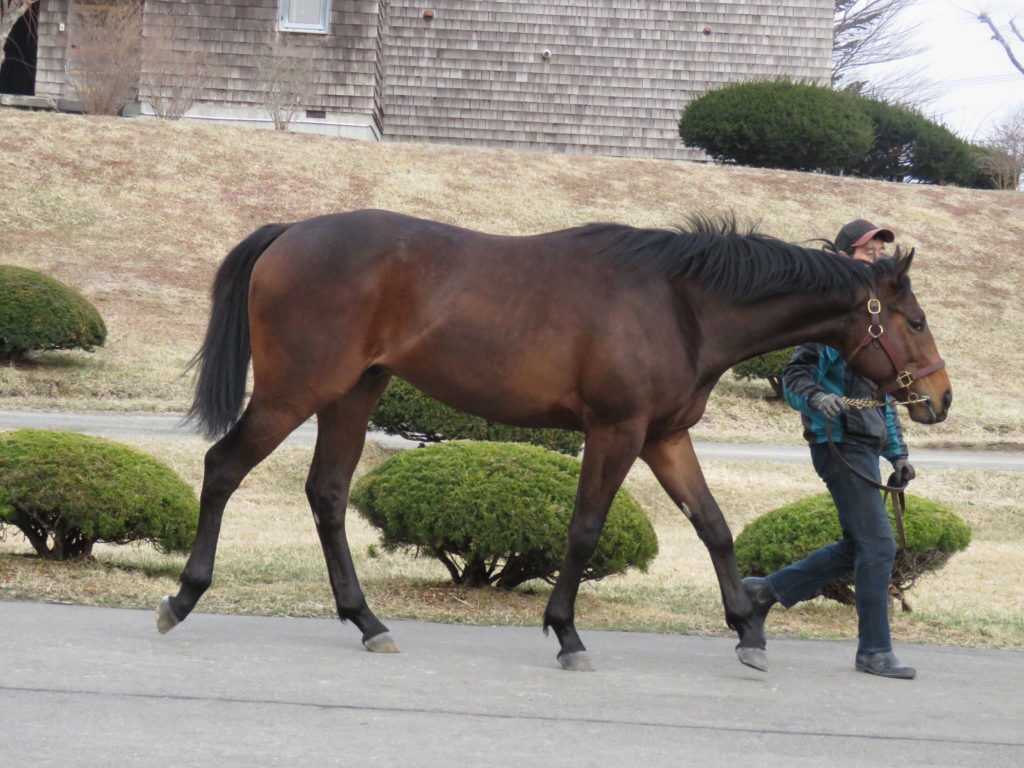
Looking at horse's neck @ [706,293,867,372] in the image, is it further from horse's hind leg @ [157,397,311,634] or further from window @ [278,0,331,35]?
window @ [278,0,331,35]

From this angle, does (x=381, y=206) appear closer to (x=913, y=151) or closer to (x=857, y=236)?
(x=913, y=151)

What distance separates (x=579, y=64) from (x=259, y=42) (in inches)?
298

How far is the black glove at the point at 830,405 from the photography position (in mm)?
5762

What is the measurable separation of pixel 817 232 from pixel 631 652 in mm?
20965

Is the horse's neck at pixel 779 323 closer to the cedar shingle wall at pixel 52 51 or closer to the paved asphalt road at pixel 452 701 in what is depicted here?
the paved asphalt road at pixel 452 701

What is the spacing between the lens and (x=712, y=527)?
602 centimetres

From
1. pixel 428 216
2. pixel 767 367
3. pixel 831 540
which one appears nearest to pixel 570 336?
pixel 831 540

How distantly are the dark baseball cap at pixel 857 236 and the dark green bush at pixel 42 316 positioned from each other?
13.4 meters

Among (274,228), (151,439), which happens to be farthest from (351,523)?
(274,228)

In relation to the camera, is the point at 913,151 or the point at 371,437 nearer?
the point at 371,437

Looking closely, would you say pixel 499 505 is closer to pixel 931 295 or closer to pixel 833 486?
pixel 833 486

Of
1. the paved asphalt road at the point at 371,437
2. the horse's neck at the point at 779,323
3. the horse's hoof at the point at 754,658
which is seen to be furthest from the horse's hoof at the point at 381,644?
the paved asphalt road at the point at 371,437

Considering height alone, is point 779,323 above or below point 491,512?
above

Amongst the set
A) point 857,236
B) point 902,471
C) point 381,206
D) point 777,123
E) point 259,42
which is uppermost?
point 259,42
